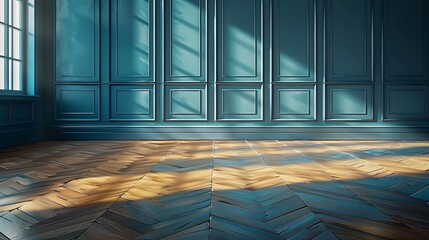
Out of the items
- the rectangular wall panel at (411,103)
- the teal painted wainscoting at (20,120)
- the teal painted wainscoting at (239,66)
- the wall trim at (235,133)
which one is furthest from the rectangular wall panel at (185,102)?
the rectangular wall panel at (411,103)

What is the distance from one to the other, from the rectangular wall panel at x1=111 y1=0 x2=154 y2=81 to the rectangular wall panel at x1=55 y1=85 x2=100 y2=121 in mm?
340

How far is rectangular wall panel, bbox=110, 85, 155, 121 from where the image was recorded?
4.63 m

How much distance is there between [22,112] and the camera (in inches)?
162

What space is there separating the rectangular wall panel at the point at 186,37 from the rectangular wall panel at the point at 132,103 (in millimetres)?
346

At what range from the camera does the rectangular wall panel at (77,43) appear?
4605 millimetres

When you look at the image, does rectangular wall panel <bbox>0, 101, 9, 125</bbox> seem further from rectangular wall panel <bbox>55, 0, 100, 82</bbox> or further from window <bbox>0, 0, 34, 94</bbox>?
rectangular wall panel <bbox>55, 0, 100, 82</bbox>

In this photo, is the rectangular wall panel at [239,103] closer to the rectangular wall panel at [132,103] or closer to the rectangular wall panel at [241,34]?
the rectangular wall panel at [241,34]

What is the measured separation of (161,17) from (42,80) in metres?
1.48

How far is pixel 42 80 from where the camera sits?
4.58 metres

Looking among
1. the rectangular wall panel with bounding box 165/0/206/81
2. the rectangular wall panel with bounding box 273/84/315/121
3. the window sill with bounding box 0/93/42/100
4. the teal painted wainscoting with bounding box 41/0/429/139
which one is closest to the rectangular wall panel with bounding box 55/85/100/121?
the teal painted wainscoting with bounding box 41/0/429/139

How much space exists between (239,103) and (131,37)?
4.60 ft

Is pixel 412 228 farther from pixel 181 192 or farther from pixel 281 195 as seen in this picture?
pixel 181 192

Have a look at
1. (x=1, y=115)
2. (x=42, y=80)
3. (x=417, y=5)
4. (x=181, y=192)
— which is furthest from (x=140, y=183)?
(x=417, y=5)

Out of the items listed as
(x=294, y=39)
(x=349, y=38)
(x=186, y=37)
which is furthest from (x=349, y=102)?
(x=186, y=37)
